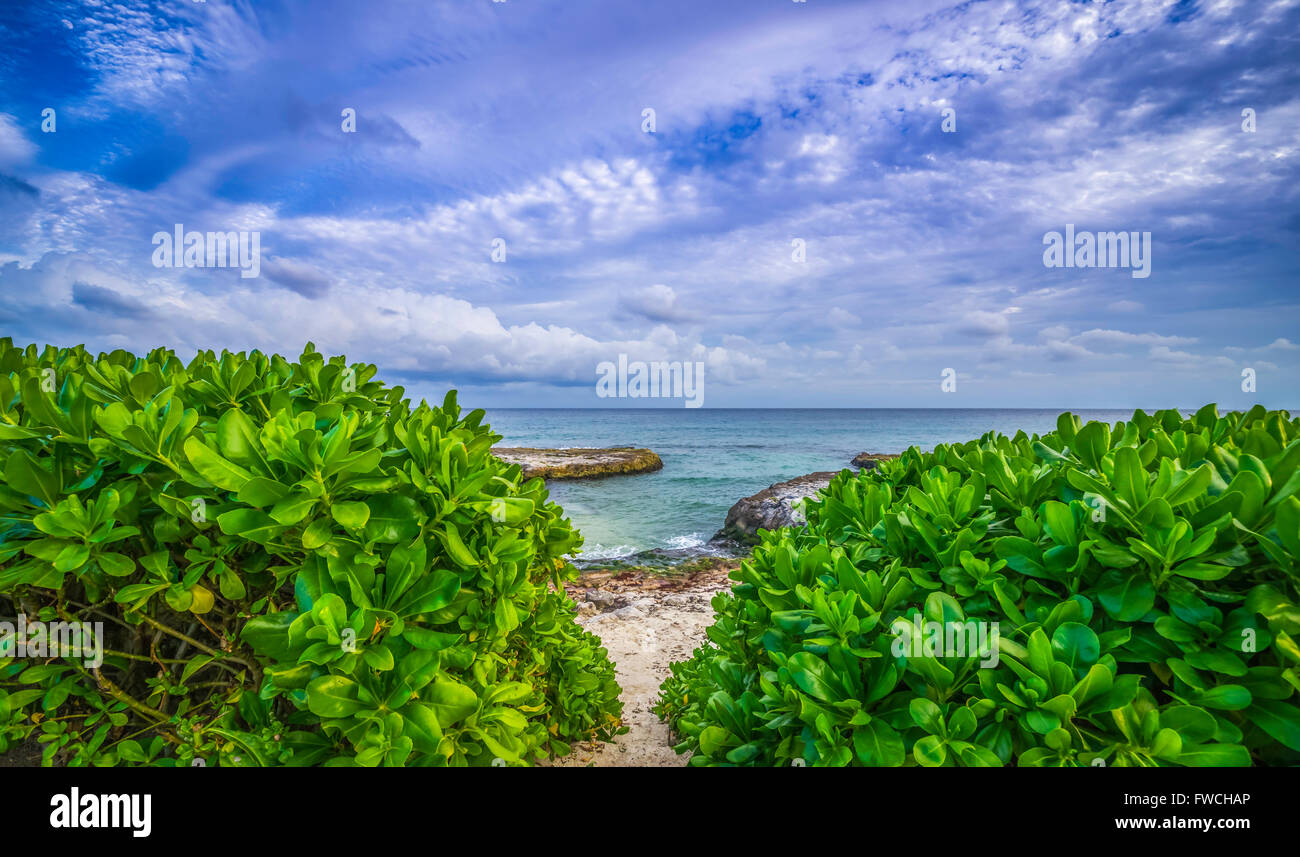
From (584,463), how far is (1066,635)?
28.5 meters

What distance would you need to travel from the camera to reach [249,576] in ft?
5.90

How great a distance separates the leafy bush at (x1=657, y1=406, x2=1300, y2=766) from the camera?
134 cm

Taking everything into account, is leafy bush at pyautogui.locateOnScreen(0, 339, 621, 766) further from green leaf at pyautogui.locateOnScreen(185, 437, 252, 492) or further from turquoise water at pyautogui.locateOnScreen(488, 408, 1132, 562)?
turquoise water at pyautogui.locateOnScreen(488, 408, 1132, 562)

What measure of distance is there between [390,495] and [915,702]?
5.06 ft

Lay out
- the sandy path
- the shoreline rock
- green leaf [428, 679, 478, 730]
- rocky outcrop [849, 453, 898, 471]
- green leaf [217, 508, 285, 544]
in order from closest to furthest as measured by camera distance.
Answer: green leaf [217, 508, 285, 544] → green leaf [428, 679, 478, 730] → the sandy path → rocky outcrop [849, 453, 898, 471] → the shoreline rock

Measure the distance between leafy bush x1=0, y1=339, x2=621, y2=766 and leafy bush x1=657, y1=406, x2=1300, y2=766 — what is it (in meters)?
0.87

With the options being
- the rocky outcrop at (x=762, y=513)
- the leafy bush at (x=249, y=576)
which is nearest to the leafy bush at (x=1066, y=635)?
the leafy bush at (x=249, y=576)

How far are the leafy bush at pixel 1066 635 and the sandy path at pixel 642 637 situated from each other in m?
1.48

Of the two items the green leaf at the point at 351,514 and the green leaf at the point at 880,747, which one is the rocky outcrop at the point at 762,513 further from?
the green leaf at the point at 351,514

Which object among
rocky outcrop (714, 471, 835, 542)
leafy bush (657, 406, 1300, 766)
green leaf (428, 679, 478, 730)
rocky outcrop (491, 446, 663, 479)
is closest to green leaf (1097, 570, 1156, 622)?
leafy bush (657, 406, 1300, 766)

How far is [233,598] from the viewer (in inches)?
68.0

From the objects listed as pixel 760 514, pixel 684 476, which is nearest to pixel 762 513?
pixel 760 514
